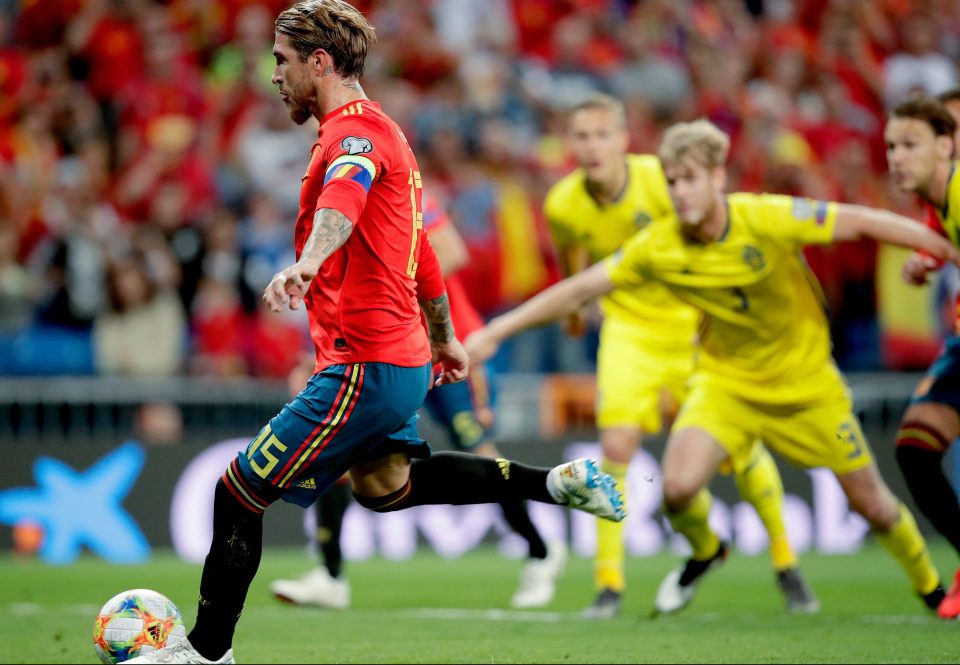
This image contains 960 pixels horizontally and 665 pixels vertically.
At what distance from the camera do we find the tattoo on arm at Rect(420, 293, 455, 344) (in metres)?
5.60

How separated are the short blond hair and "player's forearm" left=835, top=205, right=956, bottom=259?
67 cm

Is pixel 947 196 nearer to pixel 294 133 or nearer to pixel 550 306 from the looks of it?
pixel 550 306

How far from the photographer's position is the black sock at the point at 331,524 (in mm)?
8477

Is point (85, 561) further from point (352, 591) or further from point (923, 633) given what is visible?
point (923, 633)

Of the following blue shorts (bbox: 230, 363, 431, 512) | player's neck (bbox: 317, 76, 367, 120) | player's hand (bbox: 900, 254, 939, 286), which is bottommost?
blue shorts (bbox: 230, 363, 431, 512)

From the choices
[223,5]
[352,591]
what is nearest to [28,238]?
[223,5]

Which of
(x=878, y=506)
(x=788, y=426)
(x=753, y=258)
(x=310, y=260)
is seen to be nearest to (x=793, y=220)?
(x=753, y=258)

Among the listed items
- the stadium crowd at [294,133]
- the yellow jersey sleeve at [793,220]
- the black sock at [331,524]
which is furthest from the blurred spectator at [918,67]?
the black sock at [331,524]

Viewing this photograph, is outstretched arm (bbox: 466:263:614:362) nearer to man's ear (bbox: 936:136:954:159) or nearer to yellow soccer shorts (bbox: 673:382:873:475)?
yellow soccer shorts (bbox: 673:382:873:475)

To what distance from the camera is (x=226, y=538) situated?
511 cm

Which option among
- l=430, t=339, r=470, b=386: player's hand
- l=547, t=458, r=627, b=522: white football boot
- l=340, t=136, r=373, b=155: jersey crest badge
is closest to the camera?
l=340, t=136, r=373, b=155: jersey crest badge

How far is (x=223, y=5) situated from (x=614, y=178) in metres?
8.75

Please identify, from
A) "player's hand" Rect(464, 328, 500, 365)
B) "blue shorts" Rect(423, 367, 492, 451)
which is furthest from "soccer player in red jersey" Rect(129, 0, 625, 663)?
"blue shorts" Rect(423, 367, 492, 451)

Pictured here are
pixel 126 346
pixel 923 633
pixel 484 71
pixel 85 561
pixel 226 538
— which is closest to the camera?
pixel 226 538
